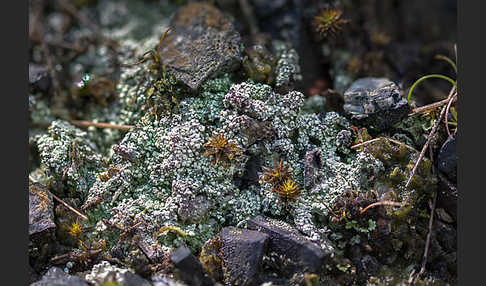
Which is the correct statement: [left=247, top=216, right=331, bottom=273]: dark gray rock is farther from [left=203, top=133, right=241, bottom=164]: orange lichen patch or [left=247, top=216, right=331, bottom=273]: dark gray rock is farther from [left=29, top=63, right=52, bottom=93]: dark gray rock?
[left=29, top=63, right=52, bottom=93]: dark gray rock

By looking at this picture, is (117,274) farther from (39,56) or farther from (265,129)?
(39,56)

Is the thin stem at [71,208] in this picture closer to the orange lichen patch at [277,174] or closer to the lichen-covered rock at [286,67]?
the orange lichen patch at [277,174]

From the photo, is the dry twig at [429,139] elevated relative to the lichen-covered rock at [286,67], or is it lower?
lower

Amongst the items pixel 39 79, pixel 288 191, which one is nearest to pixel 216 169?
pixel 288 191

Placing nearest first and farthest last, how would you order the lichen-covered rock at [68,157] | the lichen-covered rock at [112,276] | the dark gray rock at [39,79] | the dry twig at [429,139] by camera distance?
the lichen-covered rock at [112,276] → the dry twig at [429,139] → the lichen-covered rock at [68,157] → the dark gray rock at [39,79]

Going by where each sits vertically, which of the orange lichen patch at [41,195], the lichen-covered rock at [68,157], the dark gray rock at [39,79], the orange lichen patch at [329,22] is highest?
the dark gray rock at [39,79]

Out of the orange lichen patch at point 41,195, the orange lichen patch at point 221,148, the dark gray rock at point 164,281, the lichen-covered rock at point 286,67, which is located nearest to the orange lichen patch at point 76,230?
the orange lichen patch at point 41,195

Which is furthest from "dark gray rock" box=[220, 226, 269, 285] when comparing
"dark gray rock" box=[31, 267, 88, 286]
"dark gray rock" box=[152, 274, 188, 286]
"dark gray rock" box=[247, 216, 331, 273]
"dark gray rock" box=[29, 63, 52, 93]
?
"dark gray rock" box=[29, 63, 52, 93]

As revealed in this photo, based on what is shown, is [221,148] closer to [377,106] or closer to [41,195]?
[377,106]
